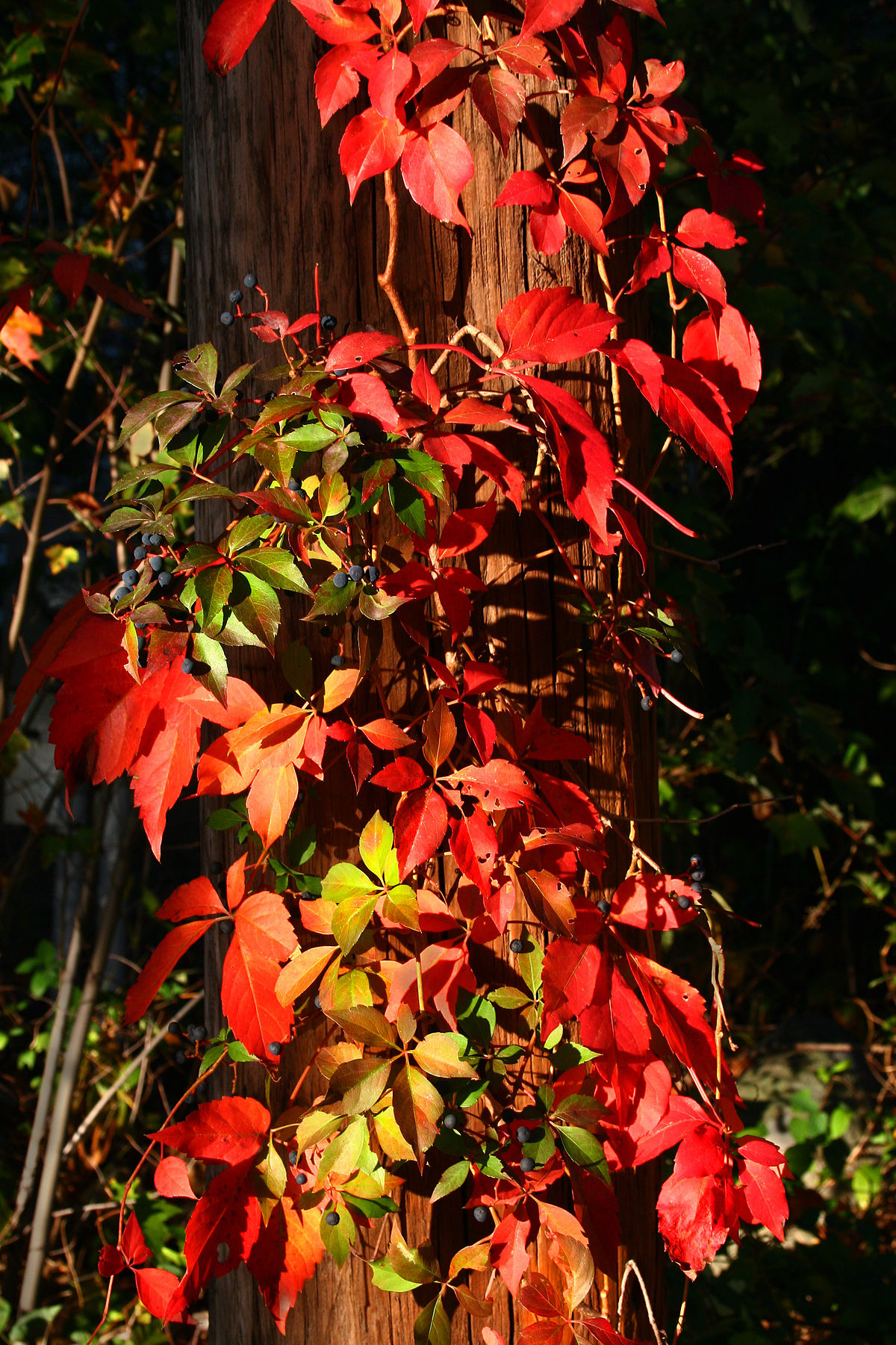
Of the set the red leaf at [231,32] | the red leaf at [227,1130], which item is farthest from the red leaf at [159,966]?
the red leaf at [231,32]

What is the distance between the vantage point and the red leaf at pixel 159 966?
0.96 metres

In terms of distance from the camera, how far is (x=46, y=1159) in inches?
89.8

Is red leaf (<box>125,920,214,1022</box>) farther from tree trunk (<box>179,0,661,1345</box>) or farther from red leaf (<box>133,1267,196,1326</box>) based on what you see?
red leaf (<box>133,1267,196,1326</box>)

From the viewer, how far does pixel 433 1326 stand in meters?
0.99

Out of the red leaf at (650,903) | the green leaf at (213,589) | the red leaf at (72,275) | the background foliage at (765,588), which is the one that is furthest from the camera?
the background foliage at (765,588)

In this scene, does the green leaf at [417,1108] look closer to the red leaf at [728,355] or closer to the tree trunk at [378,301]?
the tree trunk at [378,301]

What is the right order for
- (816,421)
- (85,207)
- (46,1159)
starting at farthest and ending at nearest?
(85,207), (816,421), (46,1159)

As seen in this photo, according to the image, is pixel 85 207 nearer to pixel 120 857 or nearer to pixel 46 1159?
pixel 120 857

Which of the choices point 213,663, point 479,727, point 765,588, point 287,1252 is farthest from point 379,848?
point 765,588

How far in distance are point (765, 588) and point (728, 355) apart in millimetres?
3064

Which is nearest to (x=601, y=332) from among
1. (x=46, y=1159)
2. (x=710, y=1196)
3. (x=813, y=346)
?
(x=710, y=1196)

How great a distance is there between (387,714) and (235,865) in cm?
23

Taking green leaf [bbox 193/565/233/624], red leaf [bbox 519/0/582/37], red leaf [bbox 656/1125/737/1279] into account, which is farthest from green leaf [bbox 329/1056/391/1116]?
red leaf [bbox 519/0/582/37]

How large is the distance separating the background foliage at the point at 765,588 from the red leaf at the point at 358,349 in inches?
32.9
